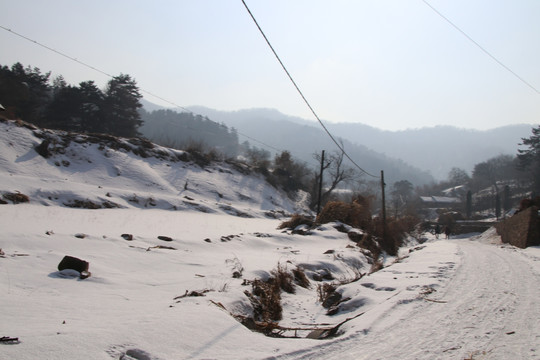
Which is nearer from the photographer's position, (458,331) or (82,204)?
(458,331)

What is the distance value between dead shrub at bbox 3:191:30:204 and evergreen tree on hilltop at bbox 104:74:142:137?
1153 inches

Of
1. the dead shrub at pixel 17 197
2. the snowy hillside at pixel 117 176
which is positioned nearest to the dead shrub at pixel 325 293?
the dead shrub at pixel 17 197

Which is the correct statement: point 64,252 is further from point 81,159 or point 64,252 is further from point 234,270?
point 81,159

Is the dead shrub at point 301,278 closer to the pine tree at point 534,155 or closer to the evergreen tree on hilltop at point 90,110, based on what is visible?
the evergreen tree on hilltop at point 90,110

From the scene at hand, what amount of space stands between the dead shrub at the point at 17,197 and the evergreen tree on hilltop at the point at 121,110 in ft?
96.1

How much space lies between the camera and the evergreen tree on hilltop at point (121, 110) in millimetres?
44062

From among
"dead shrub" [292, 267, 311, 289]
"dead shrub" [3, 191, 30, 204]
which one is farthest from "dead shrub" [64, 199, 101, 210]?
"dead shrub" [292, 267, 311, 289]

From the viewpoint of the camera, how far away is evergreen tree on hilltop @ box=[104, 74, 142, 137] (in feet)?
145

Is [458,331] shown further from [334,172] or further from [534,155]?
[534,155]

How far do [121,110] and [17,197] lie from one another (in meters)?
31.5

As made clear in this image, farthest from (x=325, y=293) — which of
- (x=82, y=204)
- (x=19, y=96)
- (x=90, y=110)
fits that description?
(x=90, y=110)

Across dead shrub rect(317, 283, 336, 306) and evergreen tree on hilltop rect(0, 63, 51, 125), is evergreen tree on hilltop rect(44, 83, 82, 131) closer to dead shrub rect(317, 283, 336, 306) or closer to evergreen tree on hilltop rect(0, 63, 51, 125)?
evergreen tree on hilltop rect(0, 63, 51, 125)

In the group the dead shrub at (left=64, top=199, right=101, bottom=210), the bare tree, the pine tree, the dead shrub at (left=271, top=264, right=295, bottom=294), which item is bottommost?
the dead shrub at (left=64, top=199, right=101, bottom=210)

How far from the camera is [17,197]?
16.1m
